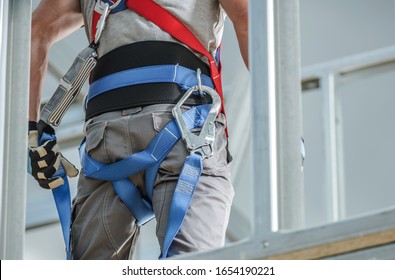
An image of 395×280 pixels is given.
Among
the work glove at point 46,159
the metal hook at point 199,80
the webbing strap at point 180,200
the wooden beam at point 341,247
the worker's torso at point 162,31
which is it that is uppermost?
the worker's torso at point 162,31

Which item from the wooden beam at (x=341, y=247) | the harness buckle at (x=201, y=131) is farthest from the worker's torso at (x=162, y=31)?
the wooden beam at (x=341, y=247)

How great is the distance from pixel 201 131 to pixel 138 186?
0.26 m

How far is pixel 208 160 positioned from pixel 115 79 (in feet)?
1.32

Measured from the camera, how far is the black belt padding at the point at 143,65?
15.0 feet

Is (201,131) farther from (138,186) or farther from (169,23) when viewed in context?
(169,23)

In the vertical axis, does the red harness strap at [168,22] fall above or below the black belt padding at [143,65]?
above

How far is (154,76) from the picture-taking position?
4594 millimetres

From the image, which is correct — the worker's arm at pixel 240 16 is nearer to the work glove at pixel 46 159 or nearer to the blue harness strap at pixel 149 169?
the blue harness strap at pixel 149 169

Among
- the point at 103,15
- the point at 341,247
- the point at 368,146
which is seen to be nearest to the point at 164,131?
the point at 103,15

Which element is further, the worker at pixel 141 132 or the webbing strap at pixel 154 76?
the webbing strap at pixel 154 76

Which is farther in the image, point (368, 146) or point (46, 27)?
point (368, 146)

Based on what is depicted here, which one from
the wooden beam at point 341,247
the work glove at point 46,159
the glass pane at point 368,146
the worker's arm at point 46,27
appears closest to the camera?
the wooden beam at point 341,247

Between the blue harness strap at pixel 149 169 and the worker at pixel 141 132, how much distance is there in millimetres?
21
